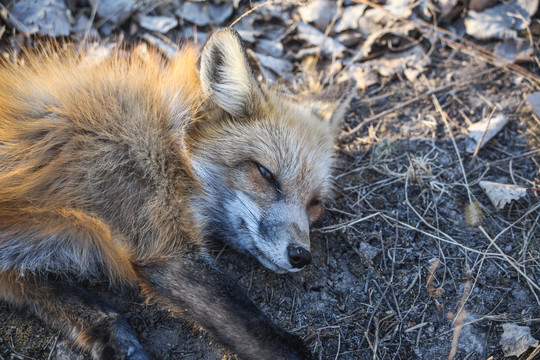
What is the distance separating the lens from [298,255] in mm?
2115

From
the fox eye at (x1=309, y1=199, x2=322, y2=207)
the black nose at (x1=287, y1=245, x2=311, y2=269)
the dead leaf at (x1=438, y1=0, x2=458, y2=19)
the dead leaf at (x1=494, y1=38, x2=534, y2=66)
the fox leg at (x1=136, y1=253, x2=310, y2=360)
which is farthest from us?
the dead leaf at (x1=438, y1=0, x2=458, y2=19)

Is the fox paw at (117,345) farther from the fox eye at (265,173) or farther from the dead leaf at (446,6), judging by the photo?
the dead leaf at (446,6)

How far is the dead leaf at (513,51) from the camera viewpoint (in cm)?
334

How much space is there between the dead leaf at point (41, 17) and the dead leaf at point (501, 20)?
366cm

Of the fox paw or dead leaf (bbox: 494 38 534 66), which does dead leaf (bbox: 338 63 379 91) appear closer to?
dead leaf (bbox: 494 38 534 66)

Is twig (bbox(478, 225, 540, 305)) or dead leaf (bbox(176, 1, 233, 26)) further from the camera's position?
dead leaf (bbox(176, 1, 233, 26))

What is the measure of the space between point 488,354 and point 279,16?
336 cm

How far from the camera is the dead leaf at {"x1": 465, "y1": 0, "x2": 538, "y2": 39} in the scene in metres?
3.49

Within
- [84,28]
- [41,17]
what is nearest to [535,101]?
[84,28]

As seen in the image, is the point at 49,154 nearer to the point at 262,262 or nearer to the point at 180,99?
the point at 180,99

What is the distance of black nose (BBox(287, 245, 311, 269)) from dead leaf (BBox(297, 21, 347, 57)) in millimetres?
2367

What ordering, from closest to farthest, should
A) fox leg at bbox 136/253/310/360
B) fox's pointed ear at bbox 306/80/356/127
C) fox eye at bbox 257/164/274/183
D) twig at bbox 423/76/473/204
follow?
1. fox leg at bbox 136/253/310/360
2. fox eye at bbox 257/164/274/183
3. twig at bbox 423/76/473/204
4. fox's pointed ear at bbox 306/80/356/127

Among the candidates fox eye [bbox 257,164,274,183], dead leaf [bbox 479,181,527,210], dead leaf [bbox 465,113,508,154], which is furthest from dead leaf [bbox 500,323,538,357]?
fox eye [bbox 257,164,274,183]

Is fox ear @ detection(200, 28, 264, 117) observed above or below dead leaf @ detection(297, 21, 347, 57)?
above
